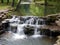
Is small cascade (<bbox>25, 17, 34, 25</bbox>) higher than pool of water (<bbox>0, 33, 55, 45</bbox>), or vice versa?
small cascade (<bbox>25, 17, 34, 25</bbox>)

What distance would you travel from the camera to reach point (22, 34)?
1761 centimetres

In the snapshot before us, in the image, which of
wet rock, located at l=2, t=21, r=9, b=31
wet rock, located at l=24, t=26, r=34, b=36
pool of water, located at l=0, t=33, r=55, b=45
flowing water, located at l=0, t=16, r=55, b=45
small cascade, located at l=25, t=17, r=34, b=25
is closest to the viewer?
pool of water, located at l=0, t=33, r=55, b=45

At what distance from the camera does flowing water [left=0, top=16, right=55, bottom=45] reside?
595 inches

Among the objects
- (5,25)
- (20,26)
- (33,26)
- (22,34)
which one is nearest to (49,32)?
(33,26)

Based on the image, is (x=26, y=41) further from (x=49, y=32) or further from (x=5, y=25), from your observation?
(x=5, y=25)

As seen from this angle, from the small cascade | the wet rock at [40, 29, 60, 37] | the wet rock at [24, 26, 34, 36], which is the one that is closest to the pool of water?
the wet rock at [40, 29, 60, 37]

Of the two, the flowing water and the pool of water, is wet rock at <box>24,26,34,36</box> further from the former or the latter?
the pool of water

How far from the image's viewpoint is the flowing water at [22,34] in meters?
15.1

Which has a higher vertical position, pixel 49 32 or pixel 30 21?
pixel 30 21

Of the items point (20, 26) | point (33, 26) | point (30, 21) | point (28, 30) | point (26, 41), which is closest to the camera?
point (26, 41)

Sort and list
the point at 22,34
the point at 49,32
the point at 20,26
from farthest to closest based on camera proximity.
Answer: the point at 20,26 → the point at 22,34 → the point at 49,32

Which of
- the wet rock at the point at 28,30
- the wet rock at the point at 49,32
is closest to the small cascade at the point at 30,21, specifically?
the wet rock at the point at 28,30

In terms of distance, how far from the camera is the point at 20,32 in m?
18.0

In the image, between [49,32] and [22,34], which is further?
[22,34]
